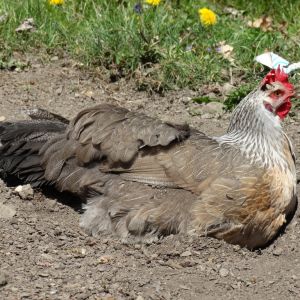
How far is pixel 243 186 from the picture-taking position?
4699 mm

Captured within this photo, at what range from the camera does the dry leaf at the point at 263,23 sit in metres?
7.62

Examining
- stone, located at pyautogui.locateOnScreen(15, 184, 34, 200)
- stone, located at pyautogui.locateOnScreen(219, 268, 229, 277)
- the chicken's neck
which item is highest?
the chicken's neck

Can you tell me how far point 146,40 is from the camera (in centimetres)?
670

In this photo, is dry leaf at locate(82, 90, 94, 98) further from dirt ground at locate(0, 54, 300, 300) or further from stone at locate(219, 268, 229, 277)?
stone at locate(219, 268, 229, 277)

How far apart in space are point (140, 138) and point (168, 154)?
21 centimetres

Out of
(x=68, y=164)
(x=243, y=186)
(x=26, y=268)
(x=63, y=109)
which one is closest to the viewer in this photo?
(x=26, y=268)

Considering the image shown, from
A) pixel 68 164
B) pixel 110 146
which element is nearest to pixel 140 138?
pixel 110 146

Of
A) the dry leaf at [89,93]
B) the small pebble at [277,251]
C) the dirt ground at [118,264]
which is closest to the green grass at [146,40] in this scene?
the dry leaf at [89,93]

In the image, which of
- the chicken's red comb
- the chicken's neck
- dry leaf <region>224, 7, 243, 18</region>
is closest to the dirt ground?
the chicken's neck

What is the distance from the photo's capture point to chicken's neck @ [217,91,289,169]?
16.1 feet

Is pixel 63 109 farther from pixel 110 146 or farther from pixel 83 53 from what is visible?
pixel 110 146

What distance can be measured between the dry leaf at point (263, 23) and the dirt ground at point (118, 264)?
214 cm

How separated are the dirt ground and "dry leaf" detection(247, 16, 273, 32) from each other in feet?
7.02

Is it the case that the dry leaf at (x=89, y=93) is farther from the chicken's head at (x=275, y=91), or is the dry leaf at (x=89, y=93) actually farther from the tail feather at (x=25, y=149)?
the chicken's head at (x=275, y=91)
